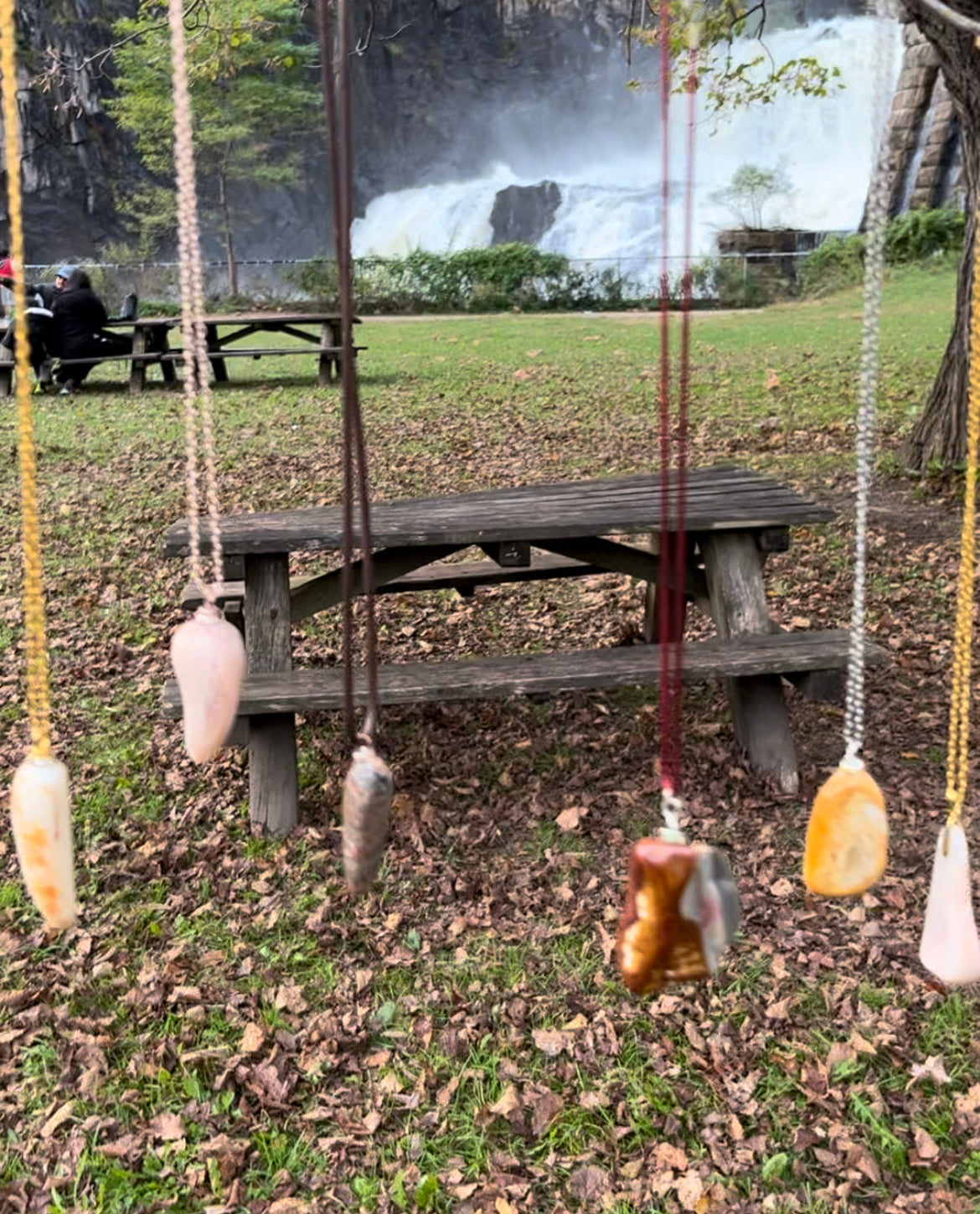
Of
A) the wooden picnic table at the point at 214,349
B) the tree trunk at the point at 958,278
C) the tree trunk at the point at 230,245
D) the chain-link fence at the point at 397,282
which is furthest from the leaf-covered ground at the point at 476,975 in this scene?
the tree trunk at the point at 230,245

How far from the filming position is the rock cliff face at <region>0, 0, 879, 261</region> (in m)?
25.9

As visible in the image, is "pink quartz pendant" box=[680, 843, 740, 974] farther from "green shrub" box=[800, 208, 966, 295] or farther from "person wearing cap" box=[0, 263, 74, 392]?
"green shrub" box=[800, 208, 966, 295]

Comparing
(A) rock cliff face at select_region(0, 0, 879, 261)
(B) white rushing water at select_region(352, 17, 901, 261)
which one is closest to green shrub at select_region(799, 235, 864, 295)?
(B) white rushing water at select_region(352, 17, 901, 261)

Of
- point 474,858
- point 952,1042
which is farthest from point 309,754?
point 952,1042

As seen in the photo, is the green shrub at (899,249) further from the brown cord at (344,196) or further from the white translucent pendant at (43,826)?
the white translucent pendant at (43,826)

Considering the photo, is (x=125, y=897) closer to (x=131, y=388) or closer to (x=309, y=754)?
(x=309, y=754)

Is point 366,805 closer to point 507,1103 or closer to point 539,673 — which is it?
point 507,1103

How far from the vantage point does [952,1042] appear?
A: 7.34ft

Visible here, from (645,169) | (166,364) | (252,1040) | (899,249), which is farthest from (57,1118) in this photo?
(645,169)

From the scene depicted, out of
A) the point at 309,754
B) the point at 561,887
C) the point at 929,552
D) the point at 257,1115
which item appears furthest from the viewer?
the point at 929,552

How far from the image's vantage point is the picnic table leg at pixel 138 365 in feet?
34.0

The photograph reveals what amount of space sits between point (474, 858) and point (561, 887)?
0.85ft

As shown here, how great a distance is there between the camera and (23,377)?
1082 mm

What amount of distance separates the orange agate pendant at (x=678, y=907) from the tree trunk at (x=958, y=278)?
347 centimetres
